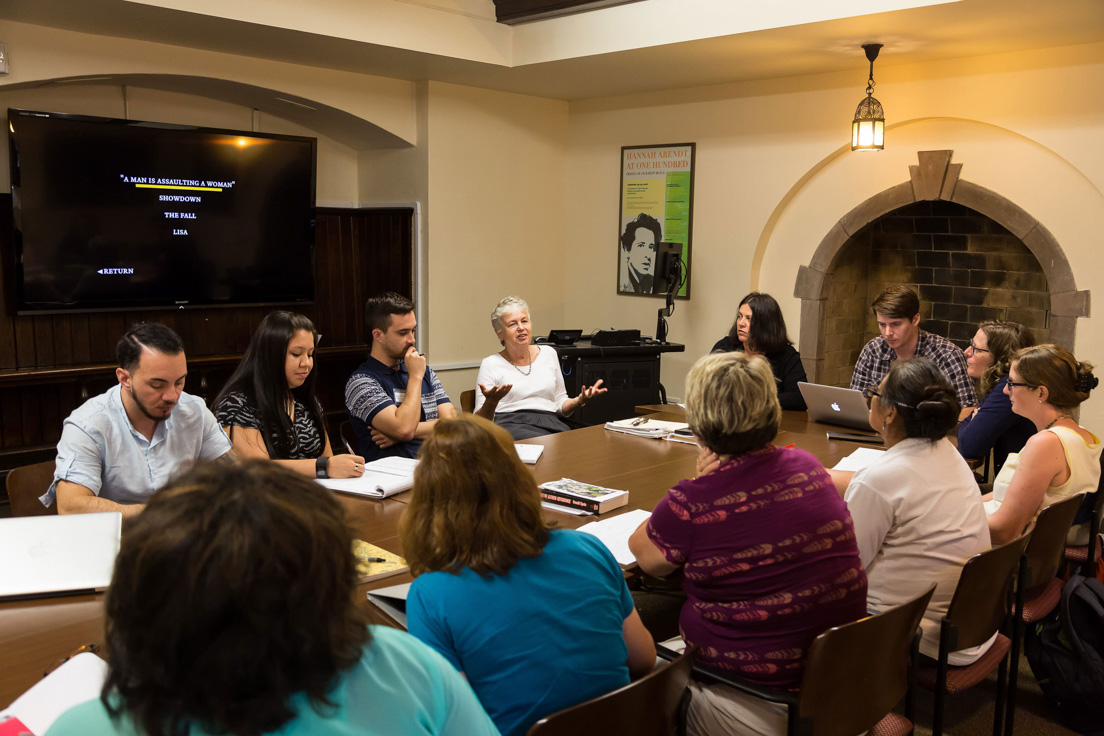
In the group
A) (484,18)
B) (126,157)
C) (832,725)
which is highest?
(484,18)

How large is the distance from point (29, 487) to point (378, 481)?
1035 millimetres

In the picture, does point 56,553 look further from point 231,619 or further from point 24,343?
point 24,343

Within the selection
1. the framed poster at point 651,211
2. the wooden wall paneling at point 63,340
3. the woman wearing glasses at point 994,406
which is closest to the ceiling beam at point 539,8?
the framed poster at point 651,211

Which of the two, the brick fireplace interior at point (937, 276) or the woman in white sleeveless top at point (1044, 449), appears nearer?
the woman in white sleeveless top at point (1044, 449)

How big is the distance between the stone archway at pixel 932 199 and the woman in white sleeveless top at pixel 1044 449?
2288 mm

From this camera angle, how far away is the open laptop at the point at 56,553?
79.0 inches

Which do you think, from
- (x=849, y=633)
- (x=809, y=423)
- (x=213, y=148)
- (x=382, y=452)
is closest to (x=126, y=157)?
(x=213, y=148)

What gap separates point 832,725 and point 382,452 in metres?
2.31

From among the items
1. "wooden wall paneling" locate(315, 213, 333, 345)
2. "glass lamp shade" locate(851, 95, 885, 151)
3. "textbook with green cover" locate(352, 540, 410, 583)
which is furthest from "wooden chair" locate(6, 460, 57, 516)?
"glass lamp shade" locate(851, 95, 885, 151)

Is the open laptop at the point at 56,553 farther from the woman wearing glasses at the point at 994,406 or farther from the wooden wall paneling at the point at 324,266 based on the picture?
the wooden wall paneling at the point at 324,266

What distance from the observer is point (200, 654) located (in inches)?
32.9

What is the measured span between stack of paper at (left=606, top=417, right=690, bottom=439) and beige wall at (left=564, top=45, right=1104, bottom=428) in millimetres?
2443

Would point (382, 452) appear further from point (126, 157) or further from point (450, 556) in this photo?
point (126, 157)

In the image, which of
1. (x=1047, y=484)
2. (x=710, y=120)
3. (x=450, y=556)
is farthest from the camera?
(x=710, y=120)
